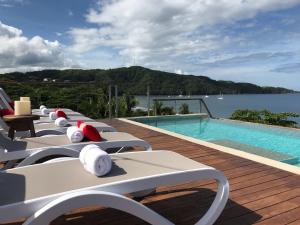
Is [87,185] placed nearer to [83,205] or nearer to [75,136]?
[83,205]

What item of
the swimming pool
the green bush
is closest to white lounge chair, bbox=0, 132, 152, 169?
the swimming pool

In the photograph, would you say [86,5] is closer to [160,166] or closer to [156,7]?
[156,7]

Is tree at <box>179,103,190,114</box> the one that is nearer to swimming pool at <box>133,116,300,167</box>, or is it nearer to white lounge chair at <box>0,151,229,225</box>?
swimming pool at <box>133,116,300,167</box>

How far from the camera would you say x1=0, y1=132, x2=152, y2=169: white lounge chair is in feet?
9.13

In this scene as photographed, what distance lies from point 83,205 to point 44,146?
1.46m

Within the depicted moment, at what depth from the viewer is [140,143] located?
3404 mm

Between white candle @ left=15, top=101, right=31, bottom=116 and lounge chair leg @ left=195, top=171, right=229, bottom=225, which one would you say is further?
white candle @ left=15, top=101, right=31, bottom=116

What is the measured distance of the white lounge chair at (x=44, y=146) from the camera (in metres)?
2.78

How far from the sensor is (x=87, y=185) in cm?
189

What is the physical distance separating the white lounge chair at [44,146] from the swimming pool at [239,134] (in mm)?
3540

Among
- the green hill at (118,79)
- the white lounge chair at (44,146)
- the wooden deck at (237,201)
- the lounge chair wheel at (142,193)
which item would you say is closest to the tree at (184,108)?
the green hill at (118,79)

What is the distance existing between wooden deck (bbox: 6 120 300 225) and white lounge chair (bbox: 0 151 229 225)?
1.38 feet

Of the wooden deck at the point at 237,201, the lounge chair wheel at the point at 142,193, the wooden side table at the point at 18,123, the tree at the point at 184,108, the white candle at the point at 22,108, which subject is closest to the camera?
the wooden deck at the point at 237,201

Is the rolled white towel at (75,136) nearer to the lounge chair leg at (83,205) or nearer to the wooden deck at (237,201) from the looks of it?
the wooden deck at (237,201)
